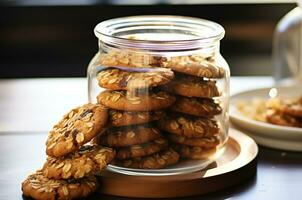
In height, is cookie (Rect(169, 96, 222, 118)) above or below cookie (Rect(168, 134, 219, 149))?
above

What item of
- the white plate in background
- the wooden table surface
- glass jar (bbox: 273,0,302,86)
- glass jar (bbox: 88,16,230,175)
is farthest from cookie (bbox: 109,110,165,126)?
glass jar (bbox: 273,0,302,86)

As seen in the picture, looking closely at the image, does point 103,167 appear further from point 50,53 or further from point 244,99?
point 50,53

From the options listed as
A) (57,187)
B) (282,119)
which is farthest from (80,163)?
(282,119)

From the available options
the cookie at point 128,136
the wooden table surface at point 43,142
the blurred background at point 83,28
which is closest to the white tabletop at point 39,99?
the wooden table surface at point 43,142

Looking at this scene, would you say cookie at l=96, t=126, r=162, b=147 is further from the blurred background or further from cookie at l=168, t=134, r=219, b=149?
the blurred background

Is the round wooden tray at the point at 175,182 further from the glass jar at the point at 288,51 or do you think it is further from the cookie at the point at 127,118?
the glass jar at the point at 288,51

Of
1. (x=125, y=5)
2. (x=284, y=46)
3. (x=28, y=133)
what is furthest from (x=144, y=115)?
(x=125, y=5)

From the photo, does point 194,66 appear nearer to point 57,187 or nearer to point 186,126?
point 186,126

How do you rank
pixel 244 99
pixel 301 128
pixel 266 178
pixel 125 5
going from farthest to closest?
1. pixel 125 5
2. pixel 244 99
3. pixel 301 128
4. pixel 266 178
